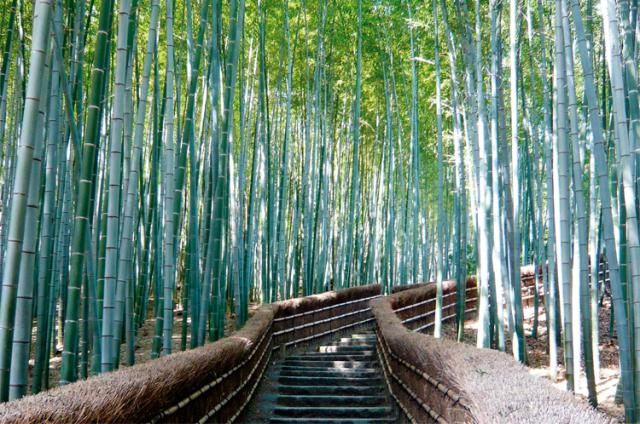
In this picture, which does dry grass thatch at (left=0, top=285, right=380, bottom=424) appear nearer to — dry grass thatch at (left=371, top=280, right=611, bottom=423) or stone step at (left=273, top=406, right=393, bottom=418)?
stone step at (left=273, top=406, right=393, bottom=418)

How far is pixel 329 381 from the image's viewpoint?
5.40 meters

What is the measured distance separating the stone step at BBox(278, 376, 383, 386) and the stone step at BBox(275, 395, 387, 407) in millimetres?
501

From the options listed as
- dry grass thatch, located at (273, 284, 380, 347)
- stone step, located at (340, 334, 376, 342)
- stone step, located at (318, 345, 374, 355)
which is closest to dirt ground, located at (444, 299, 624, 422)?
stone step, located at (340, 334, 376, 342)

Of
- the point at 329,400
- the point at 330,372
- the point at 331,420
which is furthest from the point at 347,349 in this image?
the point at 331,420

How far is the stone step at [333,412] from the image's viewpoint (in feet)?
15.0

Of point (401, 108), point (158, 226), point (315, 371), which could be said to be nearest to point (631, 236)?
point (315, 371)

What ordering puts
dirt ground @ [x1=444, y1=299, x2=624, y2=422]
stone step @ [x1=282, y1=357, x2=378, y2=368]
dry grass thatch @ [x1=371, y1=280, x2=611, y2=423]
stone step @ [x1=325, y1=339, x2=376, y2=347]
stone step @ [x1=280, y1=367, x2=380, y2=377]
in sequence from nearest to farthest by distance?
dry grass thatch @ [x1=371, y1=280, x2=611, y2=423] → dirt ground @ [x1=444, y1=299, x2=624, y2=422] → stone step @ [x1=280, y1=367, x2=380, y2=377] → stone step @ [x1=282, y1=357, x2=378, y2=368] → stone step @ [x1=325, y1=339, x2=376, y2=347]

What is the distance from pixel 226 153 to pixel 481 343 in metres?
2.51

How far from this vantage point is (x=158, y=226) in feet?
20.0

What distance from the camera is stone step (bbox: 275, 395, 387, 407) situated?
4.84 metres

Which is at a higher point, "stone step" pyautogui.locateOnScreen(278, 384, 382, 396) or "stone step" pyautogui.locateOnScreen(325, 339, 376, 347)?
"stone step" pyautogui.locateOnScreen(325, 339, 376, 347)

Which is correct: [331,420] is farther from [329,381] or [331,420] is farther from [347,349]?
[347,349]

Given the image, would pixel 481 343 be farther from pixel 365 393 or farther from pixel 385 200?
pixel 385 200

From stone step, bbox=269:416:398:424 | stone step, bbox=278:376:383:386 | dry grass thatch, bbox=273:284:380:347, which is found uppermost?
dry grass thatch, bbox=273:284:380:347
